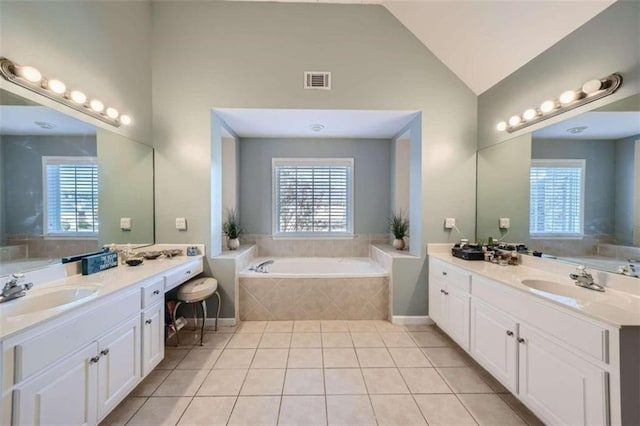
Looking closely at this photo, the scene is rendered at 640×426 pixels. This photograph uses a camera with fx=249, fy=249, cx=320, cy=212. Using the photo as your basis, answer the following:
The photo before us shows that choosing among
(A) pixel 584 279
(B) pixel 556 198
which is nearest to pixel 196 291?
(A) pixel 584 279

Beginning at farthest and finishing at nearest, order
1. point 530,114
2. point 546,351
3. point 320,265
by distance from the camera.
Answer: point 320,265, point 530,114, point 546,351

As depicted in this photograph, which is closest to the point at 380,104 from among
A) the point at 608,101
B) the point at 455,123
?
the point at 455,123

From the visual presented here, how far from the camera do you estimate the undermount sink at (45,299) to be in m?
1.33

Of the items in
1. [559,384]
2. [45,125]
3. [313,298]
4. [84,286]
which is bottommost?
[313,298]

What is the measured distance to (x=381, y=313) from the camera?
301 centimetres

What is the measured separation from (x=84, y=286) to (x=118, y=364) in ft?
1.80

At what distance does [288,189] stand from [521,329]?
3244mm

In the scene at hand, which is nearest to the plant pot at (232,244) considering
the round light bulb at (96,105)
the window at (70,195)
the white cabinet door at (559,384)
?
the window at (70,195)

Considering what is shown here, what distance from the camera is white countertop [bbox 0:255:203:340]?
108 cm

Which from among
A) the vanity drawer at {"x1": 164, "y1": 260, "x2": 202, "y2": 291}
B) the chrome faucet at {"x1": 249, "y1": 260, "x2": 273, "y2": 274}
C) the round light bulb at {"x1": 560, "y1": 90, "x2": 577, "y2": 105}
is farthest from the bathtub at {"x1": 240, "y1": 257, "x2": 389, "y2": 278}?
the round light bulb at {"x1": 560, "y1": 90, "x2": 577, "y2": 105}

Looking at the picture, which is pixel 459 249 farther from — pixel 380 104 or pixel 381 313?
pixel 380 104

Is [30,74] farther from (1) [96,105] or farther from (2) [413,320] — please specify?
(2) [413,320]

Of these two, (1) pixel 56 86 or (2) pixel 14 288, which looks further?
(1) pixel 56 86

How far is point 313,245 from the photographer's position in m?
4.02
